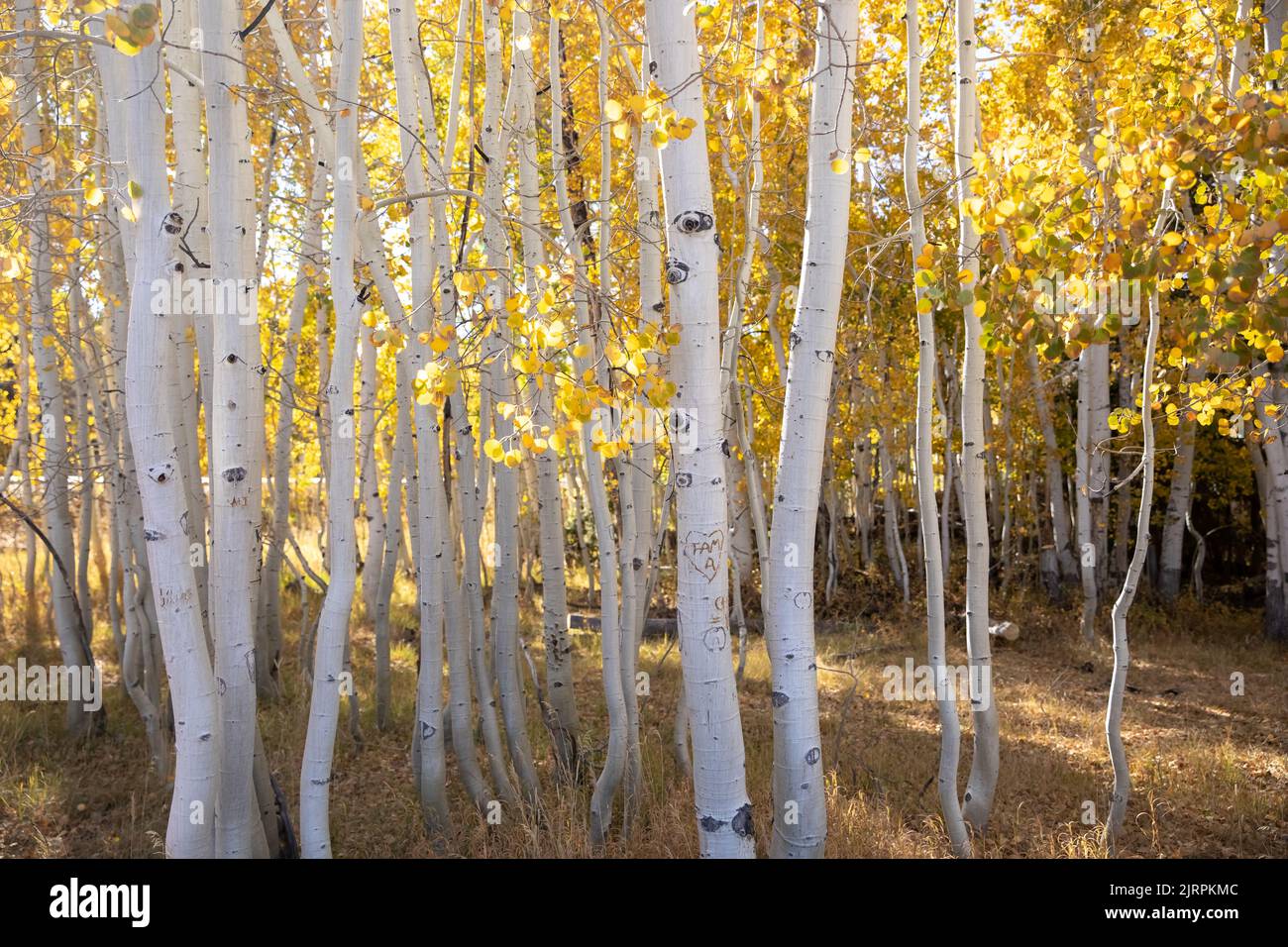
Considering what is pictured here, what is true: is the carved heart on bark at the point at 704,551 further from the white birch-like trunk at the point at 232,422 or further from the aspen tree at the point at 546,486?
the white birch-like trunk at the point at 232,422

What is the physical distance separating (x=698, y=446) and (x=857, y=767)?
3.65 metres

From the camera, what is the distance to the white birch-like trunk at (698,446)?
280 centimetres

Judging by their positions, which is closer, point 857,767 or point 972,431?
point 972,431

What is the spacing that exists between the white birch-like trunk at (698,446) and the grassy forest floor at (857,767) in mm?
Result: 1201

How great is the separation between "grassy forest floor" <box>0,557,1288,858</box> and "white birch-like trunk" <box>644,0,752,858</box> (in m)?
1.20

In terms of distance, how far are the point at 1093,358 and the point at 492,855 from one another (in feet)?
28.1

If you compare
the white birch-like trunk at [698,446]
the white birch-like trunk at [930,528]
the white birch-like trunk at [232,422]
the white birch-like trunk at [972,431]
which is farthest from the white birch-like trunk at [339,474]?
the white birch-like trunk at [972,431]

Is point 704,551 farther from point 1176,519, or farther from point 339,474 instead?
point 1176,519

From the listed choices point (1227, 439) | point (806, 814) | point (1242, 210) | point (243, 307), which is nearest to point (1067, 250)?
point (1242, 210)

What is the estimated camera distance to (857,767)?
568 centimetres

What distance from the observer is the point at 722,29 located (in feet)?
19.6

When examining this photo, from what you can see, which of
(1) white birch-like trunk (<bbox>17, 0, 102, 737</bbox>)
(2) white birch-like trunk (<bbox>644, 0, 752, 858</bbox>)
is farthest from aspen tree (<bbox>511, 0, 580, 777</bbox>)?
(1) white birch-like trunk (<bbox>17, 0, 102, 737</bbox>)

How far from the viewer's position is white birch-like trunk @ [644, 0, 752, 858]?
2.80 m

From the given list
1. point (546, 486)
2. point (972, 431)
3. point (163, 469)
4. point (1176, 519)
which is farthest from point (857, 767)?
point (1176, 519)
